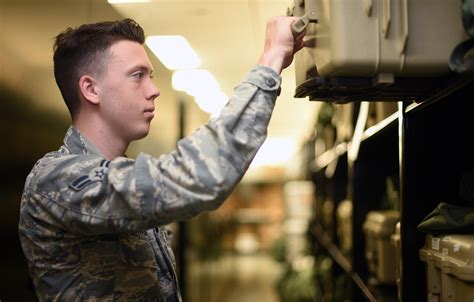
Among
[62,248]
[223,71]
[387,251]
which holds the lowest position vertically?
[387,251]

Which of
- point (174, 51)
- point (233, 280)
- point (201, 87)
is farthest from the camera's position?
point (233, 280)

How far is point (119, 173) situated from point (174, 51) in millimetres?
2481

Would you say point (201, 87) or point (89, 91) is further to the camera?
point (201, 87)

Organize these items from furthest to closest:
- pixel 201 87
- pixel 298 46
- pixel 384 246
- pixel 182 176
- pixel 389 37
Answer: pixel 201 87 < pixel 384 246 < pixel 298 46 < pixel 389 37 < pixel 182 176

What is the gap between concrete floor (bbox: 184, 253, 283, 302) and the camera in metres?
5.17

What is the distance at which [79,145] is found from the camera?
1352mm

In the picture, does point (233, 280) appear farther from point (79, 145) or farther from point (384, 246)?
point (79, 145)

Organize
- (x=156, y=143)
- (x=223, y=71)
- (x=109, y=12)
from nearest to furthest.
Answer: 1. (x=109, y=12)
2. (x=156, y=143)
3. (x=223, y=71)

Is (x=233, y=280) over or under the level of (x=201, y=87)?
under

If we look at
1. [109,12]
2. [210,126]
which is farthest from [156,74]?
[210,126]

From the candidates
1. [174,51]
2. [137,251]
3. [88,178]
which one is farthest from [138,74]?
[174,51]

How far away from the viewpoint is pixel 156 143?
322 centimetres

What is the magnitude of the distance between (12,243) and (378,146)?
67.1 inches

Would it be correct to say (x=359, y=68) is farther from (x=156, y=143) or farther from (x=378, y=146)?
(x=156, y=143)
